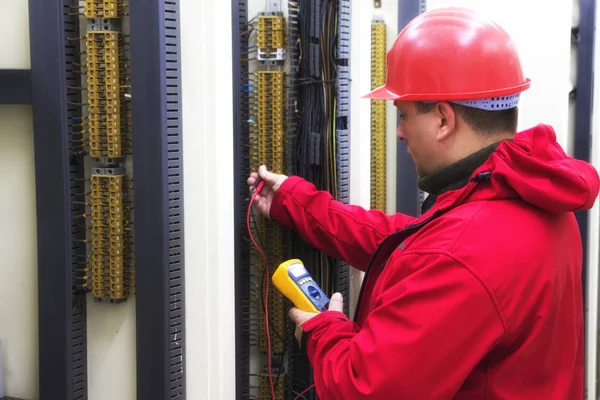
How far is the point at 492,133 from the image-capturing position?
5.32 ft

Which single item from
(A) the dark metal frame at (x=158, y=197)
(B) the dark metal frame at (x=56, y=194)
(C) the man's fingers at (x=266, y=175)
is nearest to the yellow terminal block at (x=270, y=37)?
(C) the man's fingers at (x=266, y=175)

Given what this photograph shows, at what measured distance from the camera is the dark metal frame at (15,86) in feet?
5.70

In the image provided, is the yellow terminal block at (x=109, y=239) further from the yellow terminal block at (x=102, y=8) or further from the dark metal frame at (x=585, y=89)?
the dark metal frame at (x=585, y=89)

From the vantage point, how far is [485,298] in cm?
137

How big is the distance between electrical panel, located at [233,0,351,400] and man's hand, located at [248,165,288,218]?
0.04m

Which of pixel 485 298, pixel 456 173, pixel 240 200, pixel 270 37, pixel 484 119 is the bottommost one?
pixel 485 298

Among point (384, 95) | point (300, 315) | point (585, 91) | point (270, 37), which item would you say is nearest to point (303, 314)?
point (300, 315)

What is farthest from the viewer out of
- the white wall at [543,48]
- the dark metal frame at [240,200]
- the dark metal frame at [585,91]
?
the dark metal frame at [585,91]

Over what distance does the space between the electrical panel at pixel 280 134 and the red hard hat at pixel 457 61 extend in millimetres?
498

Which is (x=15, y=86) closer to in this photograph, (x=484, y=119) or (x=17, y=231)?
(x=17, y=231)

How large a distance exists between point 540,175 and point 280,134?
934 mm

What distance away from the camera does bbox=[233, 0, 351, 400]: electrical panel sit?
6.98ft

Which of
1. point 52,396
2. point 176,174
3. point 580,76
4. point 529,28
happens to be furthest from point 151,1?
point 580,76

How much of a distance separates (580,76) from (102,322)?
2.64m
